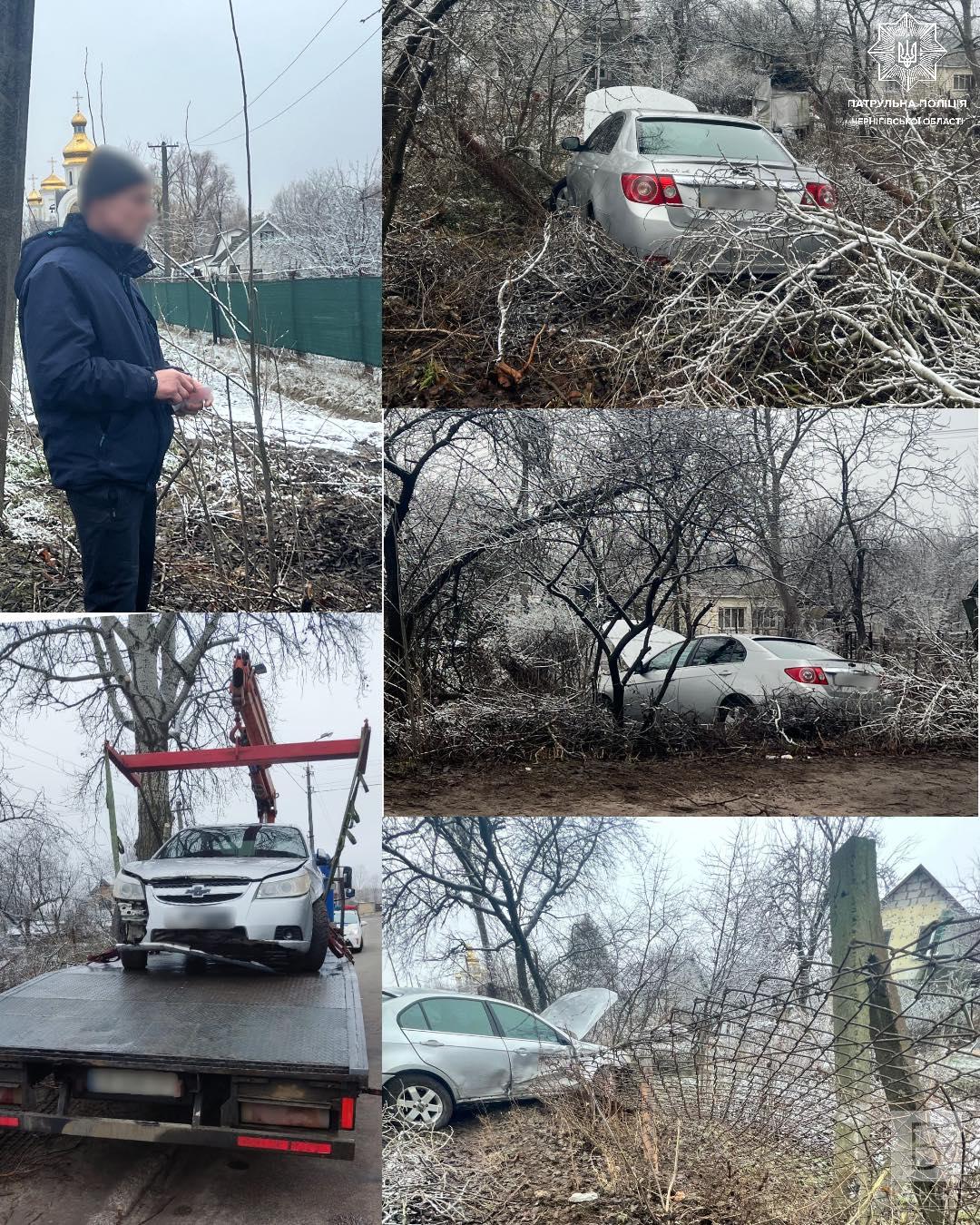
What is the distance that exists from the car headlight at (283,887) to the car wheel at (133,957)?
1.87 feet

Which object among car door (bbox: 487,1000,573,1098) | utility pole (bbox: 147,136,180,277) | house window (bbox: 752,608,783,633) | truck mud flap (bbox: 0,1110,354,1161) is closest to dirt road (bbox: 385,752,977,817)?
house window (bbox: 752,608,783,633)

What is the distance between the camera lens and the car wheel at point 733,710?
5129 millimetres

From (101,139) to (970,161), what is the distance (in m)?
4.16

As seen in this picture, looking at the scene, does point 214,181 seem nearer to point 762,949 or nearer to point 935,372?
point 935,372

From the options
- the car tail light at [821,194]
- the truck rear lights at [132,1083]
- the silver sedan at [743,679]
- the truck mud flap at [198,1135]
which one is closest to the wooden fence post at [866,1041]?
the silver sedan at [743,679]

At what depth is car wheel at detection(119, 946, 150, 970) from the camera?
4.68 m

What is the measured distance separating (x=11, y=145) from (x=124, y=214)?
27.3 inches

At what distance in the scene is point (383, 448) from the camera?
17.0 feet

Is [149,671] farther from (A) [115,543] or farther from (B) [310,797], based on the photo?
(B) [310,797]

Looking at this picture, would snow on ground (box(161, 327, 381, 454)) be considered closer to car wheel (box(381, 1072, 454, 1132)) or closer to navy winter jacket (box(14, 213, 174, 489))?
navy winter jacket (box(14, 213, 174, 489))

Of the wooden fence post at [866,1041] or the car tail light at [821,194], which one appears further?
the car tail light at [821,194]

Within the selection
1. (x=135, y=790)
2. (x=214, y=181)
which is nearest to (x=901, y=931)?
(x=135, y=790)

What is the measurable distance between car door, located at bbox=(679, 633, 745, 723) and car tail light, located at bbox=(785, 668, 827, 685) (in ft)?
0.82

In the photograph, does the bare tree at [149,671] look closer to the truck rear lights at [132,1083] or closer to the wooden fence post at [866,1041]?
the truck rear lights at [132,1083]
